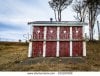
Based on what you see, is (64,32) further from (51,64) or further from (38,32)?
(51,64)

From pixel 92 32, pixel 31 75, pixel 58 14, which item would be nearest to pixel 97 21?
pixel 92 32

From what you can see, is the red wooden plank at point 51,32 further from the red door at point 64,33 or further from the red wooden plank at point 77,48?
the red wooden plank at point 77,48

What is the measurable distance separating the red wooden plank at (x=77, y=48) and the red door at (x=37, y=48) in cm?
352

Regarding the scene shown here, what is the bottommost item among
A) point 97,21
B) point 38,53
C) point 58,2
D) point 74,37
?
point 38,53

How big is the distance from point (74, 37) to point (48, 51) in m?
3.21

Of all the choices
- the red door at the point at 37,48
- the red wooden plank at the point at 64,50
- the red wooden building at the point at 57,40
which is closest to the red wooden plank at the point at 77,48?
the red wooden building at the point at 57,40

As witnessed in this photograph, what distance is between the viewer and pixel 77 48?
89.5 feet

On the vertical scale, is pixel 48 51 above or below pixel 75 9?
below

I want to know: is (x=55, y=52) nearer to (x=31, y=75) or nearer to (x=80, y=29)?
(x=80, y=29)

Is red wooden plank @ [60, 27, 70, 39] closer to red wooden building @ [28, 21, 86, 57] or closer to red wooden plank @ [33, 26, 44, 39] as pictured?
red wooden building @ [28, 21, 86, 57]

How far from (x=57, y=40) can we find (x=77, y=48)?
233 cm

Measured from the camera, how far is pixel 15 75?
700cm

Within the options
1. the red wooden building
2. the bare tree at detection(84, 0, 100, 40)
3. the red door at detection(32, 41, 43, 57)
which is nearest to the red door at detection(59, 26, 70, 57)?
the red wooden building

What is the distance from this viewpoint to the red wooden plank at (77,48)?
89.1 feet
